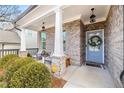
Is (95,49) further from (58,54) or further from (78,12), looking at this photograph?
(58,54)

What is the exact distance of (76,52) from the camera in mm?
5461

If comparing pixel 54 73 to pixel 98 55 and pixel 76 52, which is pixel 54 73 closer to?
pixel 76 52

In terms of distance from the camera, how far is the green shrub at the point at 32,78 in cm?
229

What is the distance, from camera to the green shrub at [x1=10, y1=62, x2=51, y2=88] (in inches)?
90.4

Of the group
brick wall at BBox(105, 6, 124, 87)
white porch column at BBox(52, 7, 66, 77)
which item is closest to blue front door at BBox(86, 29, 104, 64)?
brick wall at BBox(105, 6, 124, 87)

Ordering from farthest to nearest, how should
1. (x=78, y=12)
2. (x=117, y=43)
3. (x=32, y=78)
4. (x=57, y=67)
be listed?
(x=78, y=12) → (x=57, y=67) → (x=117, y=43) → (x=32, y=78)

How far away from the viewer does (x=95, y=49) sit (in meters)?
6.13

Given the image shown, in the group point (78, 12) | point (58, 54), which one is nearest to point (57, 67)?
point (58, 54)

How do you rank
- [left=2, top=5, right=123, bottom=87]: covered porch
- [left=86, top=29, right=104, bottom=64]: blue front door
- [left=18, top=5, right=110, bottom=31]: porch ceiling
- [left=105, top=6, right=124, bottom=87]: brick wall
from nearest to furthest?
1. [left=105, top=6, right=124, bottom=87]: brick wall
2. [left=2, top=5, right=123, bottom=87]: covered porch
3. [left=18, top=5, right=110, bottom=31]: porch ceiling
4. [left=86, top=29, right=104, bottom=64]: blue front door

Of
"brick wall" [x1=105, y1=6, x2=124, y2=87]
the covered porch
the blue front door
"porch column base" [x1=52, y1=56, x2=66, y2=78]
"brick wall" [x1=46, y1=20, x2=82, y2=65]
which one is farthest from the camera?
the blue front door

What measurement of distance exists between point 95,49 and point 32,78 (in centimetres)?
459

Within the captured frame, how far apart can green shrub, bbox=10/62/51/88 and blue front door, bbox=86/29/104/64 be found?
4.25 metres

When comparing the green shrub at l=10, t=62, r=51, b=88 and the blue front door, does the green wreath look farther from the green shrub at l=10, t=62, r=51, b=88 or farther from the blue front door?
the green shrub at l=10, t=62, r=51, b=88
